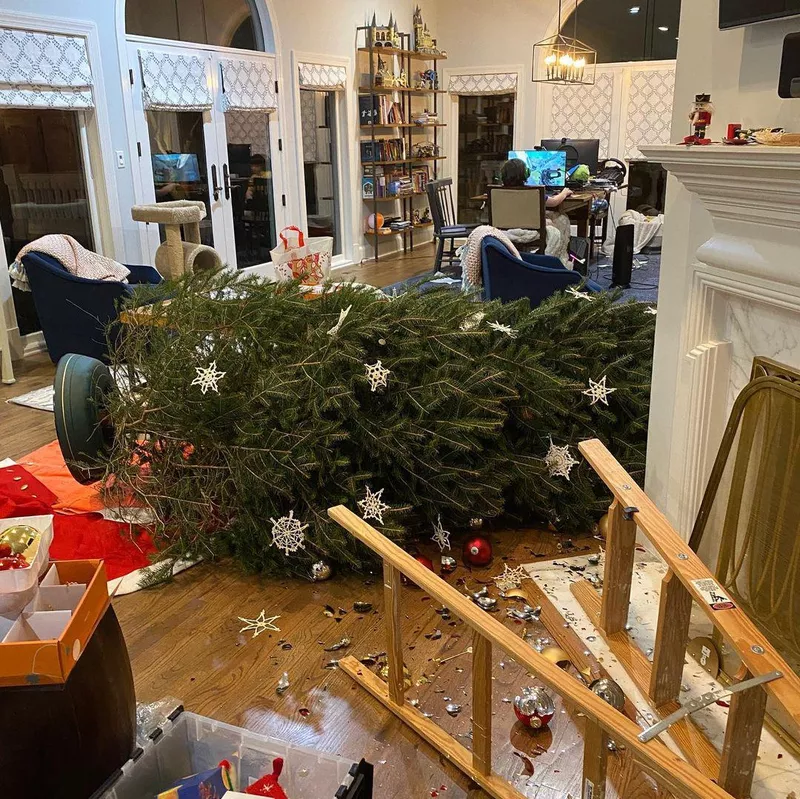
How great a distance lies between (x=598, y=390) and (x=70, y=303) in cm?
341

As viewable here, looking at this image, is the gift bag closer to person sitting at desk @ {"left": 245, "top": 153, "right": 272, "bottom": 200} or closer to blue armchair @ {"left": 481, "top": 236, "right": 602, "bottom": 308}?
blue armchair @ {"left": 481, "top": 236, "right": 602, "bottom": 308}

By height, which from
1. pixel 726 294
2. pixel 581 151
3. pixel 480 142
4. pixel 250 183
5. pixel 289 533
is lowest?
pixel 289 533

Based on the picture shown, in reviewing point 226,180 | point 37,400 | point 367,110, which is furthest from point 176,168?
point 367,110

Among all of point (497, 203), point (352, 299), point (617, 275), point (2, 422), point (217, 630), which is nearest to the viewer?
point (217, 630)

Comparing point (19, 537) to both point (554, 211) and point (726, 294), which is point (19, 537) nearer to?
point (726, 294)

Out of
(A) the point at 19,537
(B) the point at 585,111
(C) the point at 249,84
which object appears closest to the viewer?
(A) the point at 19,537

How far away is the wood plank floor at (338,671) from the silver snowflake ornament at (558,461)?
0.27 meters

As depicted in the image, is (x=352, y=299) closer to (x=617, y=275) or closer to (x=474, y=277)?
(x=474, y=277)

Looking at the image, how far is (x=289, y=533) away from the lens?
261 cm

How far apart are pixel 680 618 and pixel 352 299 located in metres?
1.55

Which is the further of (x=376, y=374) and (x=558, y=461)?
(x=558, y=461)

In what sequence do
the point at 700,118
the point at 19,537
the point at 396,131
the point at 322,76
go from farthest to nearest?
the point at 396,131
the point at 322,76
the point at 700,118
the point at 19,537

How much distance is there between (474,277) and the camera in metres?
4.71

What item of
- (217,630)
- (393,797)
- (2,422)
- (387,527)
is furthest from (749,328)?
(2,422)
